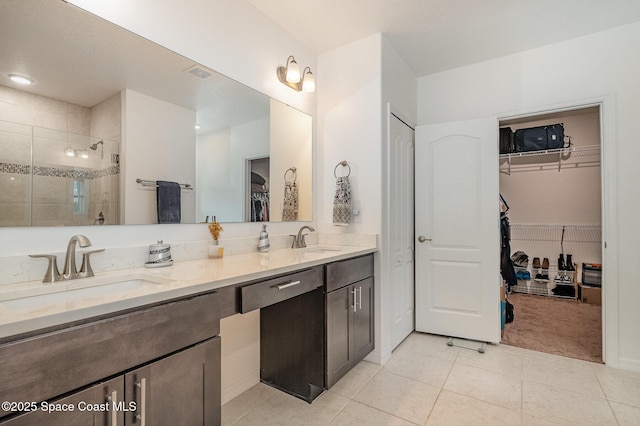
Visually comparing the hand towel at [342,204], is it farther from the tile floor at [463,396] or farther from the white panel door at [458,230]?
the tile floor at [463,396]

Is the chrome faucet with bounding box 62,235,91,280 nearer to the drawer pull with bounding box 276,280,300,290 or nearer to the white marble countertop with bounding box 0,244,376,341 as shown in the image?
the white marble countertop with bounding box 0,244,376,341

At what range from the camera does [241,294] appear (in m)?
1.31

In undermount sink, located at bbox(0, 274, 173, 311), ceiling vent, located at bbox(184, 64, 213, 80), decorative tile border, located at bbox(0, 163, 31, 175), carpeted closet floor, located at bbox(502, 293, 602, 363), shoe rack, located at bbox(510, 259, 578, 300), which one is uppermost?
ceiling vent, located at bbox(184, 64, 213, 80)

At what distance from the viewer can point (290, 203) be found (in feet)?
8.23

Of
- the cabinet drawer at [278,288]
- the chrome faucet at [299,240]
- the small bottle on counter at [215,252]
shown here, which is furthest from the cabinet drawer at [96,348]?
the chrome faucet at [299,240]

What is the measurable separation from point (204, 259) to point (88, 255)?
23.2 inches

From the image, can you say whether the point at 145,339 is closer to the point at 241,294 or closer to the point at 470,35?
the point at 241,294

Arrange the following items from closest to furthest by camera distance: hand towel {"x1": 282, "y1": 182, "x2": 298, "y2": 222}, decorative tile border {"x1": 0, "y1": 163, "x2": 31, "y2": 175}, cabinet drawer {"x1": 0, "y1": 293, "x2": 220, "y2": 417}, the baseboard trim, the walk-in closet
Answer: cabinet drawer {"x1": 0, "y1": 293, "x2": 220, "y2": 417} < decorative tile border {"x1": 0, "y1": 163, "x2": 31, "y2": 175} < the baseboard trim < hand towel {"x1": 282, "y1": 182, "x2": 298, "y2": 222} < the walk-in closet

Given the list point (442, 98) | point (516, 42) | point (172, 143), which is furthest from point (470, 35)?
point (172, 143)

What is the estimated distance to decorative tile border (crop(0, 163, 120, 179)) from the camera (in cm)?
117

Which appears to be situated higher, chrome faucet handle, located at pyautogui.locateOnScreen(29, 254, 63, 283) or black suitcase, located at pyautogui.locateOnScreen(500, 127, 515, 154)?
black suitcase, located at pyautogui.locateOnScreen(500, 127, 515, 154)

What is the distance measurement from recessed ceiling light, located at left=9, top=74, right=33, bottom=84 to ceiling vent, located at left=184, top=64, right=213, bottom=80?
72 centimetres

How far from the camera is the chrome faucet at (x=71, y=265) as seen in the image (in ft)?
3.92

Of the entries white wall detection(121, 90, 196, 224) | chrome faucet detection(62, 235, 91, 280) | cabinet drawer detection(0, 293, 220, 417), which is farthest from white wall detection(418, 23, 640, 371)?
chrome faucet detection(62, 235, 91, 280)
